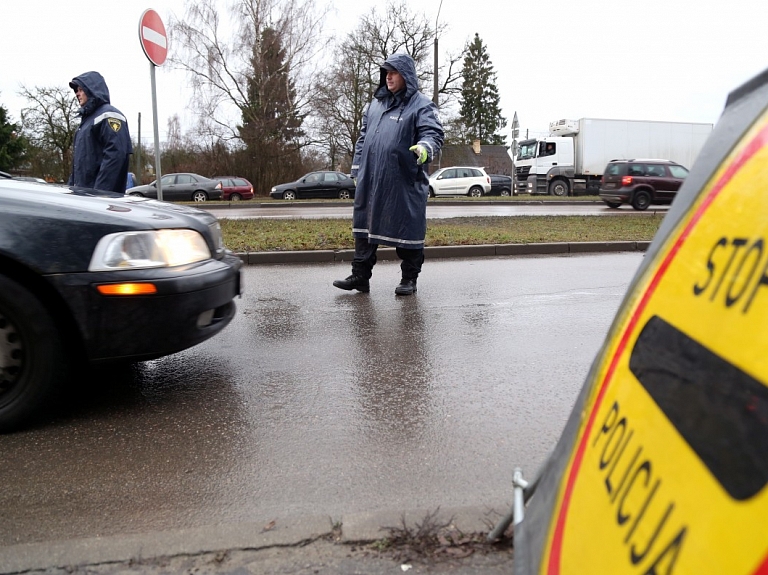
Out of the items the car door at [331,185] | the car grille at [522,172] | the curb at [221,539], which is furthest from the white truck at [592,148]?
the curb at [221,539]

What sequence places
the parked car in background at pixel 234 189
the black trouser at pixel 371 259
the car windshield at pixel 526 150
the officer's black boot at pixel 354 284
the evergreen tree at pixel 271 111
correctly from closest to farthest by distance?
the black trouser at pixel 371 259 → the officer's black boot at pixel 354 284 → the parked car in background at pixel 234 189 → the car windshield at pixel 526 150 → the evergreen tree at pixel 271 111

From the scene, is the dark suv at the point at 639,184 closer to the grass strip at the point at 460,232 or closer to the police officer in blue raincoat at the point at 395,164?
the grass strip at the point at 460,232

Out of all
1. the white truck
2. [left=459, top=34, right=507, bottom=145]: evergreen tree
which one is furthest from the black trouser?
[left=459, top=34, right=507, bottom=145]: evergreen tree

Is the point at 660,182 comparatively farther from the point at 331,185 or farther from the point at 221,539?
the point at 221,539

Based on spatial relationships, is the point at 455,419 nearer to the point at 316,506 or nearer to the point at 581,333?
the point at 316,506

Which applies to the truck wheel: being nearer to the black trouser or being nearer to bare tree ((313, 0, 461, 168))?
bare tree ((313, 0, 461, 168))

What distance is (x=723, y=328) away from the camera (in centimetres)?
92

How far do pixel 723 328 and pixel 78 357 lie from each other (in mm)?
2834

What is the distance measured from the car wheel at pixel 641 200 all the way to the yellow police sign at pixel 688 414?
21.9m

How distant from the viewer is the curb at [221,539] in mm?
1981

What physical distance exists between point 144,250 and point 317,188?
2717 cm

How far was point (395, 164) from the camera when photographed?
560cm

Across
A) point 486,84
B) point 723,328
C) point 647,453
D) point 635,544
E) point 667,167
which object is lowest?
point 635,544

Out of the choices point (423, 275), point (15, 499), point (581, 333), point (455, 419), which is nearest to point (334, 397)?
point (455, 419)
